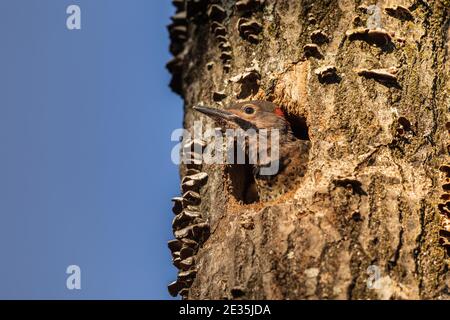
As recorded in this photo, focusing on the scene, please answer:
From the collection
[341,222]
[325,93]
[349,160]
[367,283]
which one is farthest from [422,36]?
[367,283]

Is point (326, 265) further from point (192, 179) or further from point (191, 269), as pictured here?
point (192, 179)

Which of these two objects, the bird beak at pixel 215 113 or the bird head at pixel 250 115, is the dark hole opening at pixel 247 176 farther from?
the bird beak at pixel 215 113

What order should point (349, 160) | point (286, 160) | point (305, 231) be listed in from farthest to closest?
1. point (286, 160)
2. point (349, 160)
3. point (305, 231)

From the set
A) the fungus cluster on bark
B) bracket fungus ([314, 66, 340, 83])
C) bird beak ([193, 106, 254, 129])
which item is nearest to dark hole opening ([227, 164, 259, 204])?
the fungus cluster on bark

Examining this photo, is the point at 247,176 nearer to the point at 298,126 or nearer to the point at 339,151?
the point at 298,126

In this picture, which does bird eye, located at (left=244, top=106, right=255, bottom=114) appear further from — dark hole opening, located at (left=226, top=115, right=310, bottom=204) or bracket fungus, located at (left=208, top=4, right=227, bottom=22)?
bracket fungus, located at (left=208, top=4, right=227, bottom=22)

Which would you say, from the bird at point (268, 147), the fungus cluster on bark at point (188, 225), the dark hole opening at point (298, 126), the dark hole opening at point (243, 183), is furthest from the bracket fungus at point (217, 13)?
the dark hole opening at point (243, 183)

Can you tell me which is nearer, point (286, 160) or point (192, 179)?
point (192, 179)
